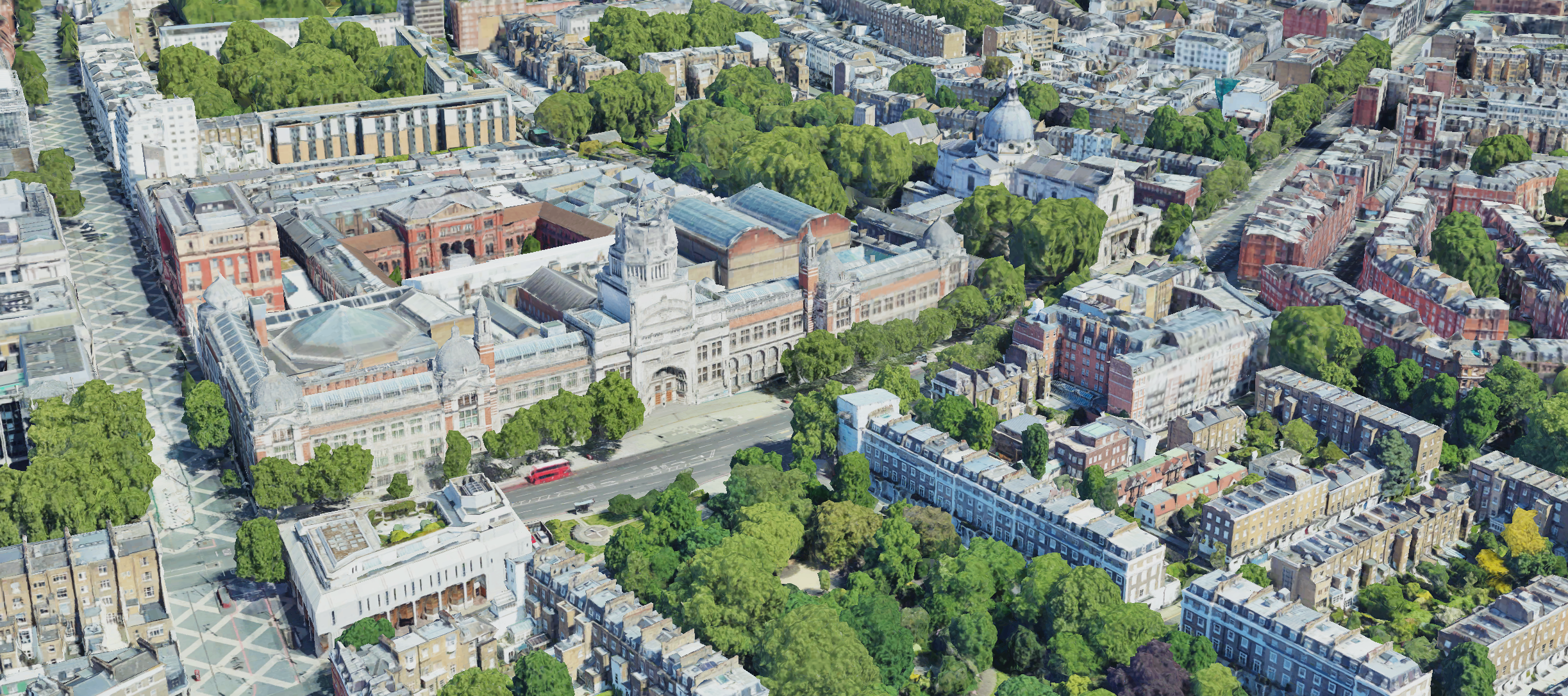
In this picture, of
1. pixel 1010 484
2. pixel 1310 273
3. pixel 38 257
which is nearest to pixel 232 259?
pixel 38 257

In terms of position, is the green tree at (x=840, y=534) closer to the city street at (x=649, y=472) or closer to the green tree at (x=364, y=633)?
the city street at (x=649, y=472)

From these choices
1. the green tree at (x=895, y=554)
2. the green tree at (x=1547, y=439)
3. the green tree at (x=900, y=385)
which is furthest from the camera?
the green tree at (x=900, y=385)

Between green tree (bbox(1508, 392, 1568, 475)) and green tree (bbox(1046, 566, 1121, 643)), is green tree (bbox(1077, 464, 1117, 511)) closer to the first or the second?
green tree (bbox(1046, 566, 1121, 643))

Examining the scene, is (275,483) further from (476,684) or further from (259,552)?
(476,684)

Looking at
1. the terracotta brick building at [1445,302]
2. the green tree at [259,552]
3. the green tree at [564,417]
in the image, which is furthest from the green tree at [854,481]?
the terracotta brick building at [1445,302]

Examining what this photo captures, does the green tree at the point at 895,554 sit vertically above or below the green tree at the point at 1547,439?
below

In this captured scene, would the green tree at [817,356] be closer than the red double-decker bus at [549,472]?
No
